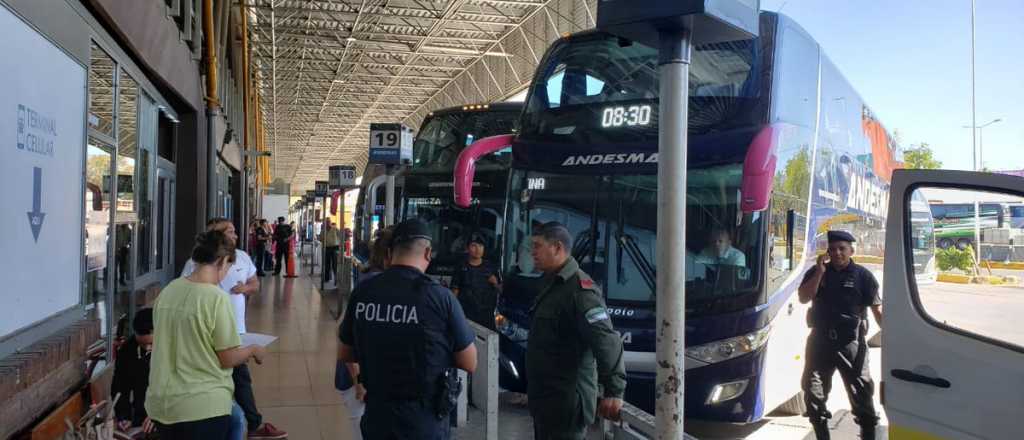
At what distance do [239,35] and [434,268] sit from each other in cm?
1669

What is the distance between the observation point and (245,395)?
20.1 ft

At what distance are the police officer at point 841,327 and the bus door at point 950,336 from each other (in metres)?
2.51

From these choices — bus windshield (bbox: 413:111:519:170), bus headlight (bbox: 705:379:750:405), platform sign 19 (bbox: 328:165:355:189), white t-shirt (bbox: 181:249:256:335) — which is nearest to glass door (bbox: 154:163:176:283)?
platform sign 19 (bbox: 328:165:355:189)

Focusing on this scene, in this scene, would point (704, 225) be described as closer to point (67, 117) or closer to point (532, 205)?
point (532, 205)

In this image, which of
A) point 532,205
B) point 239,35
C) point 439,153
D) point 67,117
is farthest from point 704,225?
point 239,35

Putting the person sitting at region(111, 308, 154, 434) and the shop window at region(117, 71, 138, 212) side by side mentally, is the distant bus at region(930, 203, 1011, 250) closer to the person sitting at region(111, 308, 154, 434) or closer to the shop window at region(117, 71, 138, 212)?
the person sitting at region(111, 308, 154, 434)

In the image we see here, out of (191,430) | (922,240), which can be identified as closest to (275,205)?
(191,430)

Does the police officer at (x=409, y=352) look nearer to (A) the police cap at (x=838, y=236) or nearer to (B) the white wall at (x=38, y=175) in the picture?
(B) the white wall at (x=38, y=175)

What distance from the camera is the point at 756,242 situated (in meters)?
6.30

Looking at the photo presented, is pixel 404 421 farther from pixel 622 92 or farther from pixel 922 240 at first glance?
pixel 622 92

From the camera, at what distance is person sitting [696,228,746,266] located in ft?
20.9

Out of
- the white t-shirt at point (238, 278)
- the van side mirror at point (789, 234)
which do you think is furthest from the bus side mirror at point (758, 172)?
the white t-shirt at point (238, 278)

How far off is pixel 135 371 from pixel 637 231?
13.1 feet

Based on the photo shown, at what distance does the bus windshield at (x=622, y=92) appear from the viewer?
6617 mm
